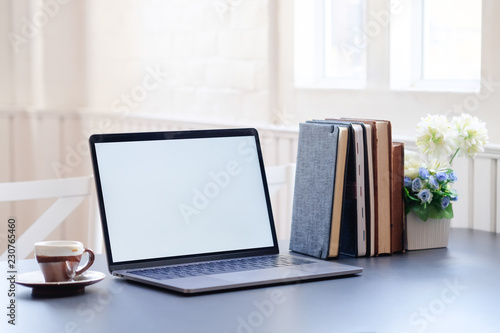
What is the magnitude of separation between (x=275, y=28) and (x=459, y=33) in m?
0.74

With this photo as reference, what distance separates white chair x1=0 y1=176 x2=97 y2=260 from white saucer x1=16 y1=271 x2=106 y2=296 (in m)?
0.74

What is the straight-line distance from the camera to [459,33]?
92.5 inches

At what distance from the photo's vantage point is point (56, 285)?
1.28 meters

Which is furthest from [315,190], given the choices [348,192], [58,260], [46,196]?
[46,196]

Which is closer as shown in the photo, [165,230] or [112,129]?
[165,230]

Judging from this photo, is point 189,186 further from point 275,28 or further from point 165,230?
point 275,28

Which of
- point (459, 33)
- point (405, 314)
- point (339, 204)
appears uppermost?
point (459, 33)

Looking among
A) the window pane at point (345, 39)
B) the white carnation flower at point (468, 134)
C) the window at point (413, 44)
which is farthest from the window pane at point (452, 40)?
the white carnation flower at point (468, 134)

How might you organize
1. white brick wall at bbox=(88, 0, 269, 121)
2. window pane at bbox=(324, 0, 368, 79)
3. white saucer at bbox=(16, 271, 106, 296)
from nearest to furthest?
white saucer at bbox=(16, 271, 106, 296)
window pane at bbox=(324, 0, 368, 79)
white brick wall at bbox=(88, 0, 269, 121)

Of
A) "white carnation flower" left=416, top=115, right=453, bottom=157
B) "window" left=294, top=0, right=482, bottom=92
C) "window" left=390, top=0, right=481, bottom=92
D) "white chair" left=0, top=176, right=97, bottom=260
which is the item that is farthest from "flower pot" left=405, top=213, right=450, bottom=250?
"white chair" left=0, top=176, right=97, bottom=260

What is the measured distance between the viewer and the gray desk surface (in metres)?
1.12

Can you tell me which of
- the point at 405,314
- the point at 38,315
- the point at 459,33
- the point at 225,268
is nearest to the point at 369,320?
the point at 405,314

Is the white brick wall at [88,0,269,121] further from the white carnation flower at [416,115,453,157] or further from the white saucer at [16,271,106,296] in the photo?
the white saucer at [16,271,106,296]

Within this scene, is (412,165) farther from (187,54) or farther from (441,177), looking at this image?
(187,54)
